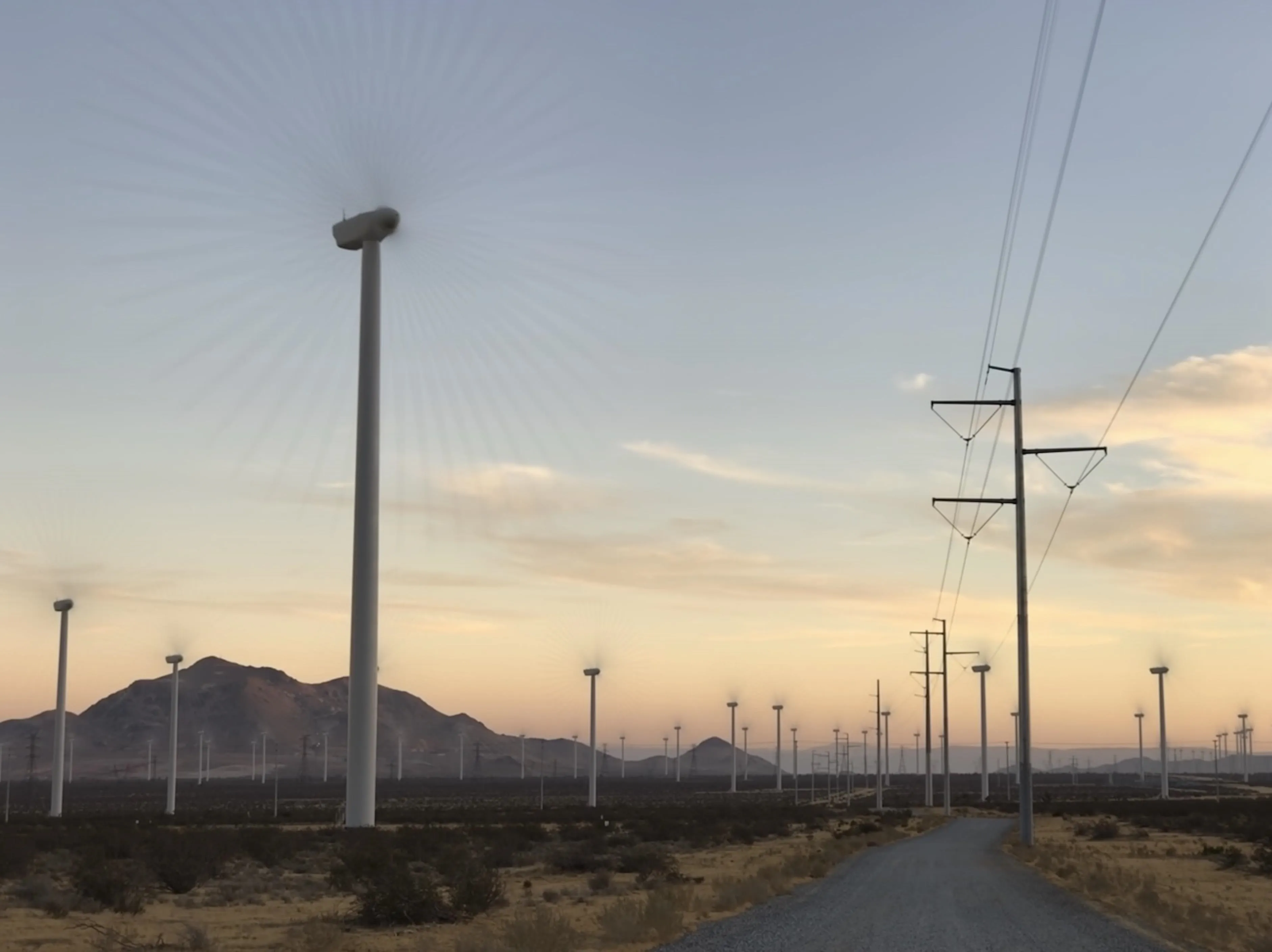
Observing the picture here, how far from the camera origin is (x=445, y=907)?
33.5 m

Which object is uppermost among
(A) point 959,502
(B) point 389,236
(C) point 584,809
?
(B) point 389,236

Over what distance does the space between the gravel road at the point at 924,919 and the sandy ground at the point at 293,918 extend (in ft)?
5.70

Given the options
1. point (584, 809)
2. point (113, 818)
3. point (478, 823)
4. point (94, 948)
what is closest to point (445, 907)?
point (94, 948)

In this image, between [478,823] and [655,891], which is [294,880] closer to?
[655,891]

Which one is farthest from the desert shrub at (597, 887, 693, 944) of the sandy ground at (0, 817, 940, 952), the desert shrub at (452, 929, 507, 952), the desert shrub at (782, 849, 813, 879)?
the desert shrub at (782, 849, 813, 879)

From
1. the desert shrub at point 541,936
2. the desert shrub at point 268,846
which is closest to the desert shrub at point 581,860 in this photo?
the desert shrub at point 268,846

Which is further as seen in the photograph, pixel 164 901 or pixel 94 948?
pixel 164 901

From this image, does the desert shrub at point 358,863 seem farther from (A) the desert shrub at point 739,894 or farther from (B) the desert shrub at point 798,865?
(B) the desert shrub at point 798,865

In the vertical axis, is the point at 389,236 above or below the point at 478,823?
above

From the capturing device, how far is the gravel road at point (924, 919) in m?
24.8

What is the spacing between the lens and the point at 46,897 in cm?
3747

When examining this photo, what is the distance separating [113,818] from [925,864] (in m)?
71.0

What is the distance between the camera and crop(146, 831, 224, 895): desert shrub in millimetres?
42000

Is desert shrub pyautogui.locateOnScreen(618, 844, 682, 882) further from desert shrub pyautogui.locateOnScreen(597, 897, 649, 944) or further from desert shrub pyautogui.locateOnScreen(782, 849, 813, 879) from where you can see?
desert shrub pyautogui.locateOnScreen(597, 897, 649, 944)
